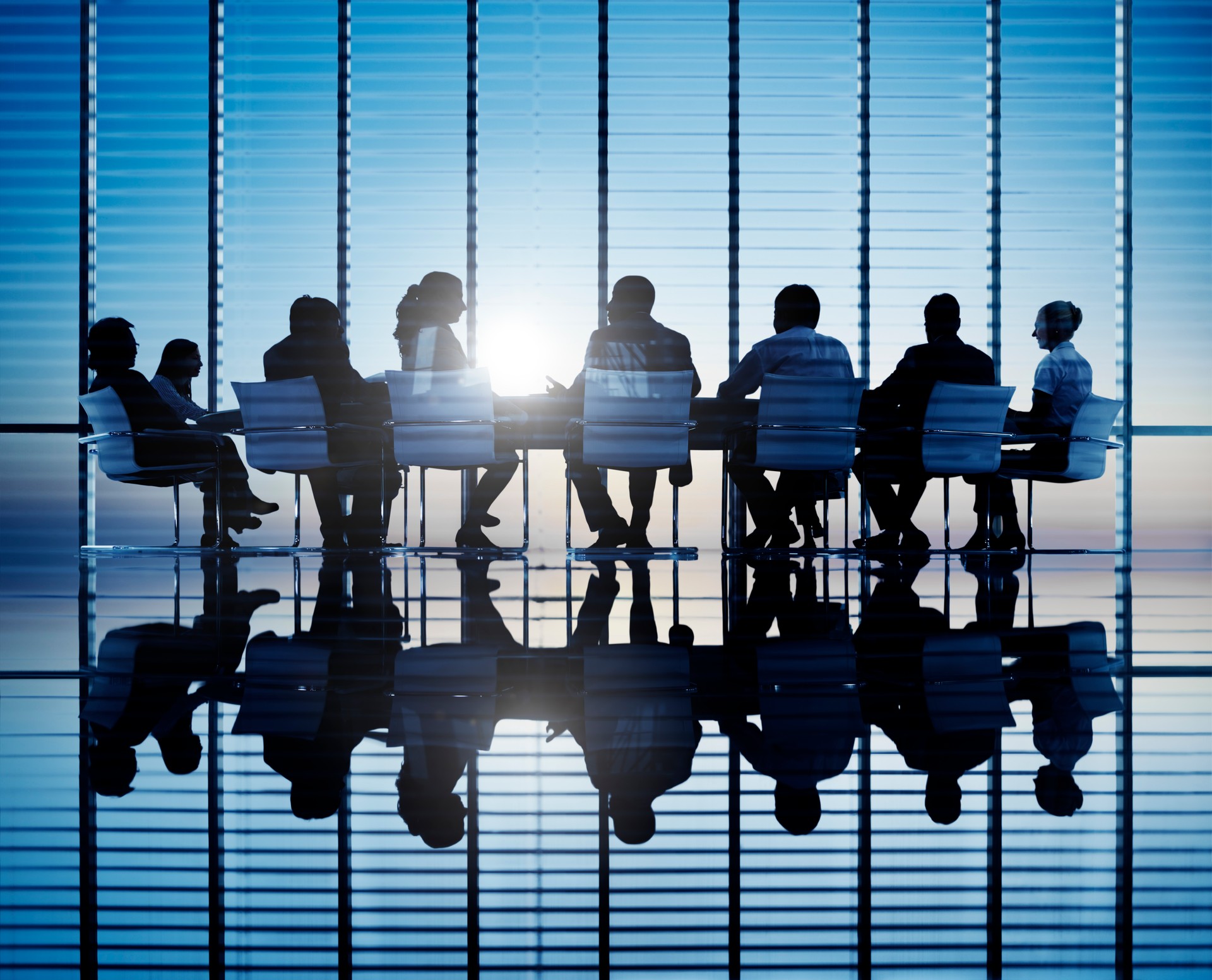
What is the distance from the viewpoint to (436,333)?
2949 mm

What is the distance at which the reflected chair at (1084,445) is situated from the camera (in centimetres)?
321

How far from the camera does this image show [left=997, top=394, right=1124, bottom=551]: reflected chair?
321 centimetres

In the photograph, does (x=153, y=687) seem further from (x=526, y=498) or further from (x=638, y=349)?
(x=526, y=498)

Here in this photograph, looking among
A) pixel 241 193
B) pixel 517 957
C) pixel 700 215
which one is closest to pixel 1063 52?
pixel 700 215

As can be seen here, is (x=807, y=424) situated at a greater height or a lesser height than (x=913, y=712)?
greater

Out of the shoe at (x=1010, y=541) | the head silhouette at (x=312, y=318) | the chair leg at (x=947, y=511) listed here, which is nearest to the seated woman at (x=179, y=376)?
the head silhouette at (x=312, y=318)

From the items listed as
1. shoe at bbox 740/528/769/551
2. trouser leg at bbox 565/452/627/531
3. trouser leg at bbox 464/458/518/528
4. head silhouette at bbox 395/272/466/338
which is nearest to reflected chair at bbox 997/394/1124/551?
shoe at bbox 740/528/769/551

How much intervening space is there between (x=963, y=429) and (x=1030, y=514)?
633 mm

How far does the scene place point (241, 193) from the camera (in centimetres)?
439

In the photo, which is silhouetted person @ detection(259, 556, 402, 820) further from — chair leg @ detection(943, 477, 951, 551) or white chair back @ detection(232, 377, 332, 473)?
chair leg @ detection(943, 477, 951, 551)

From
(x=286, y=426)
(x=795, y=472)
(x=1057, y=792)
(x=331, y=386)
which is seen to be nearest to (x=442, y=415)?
(x=331, y=386)

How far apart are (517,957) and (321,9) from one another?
493cm

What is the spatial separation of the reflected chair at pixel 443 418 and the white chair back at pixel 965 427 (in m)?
1.48

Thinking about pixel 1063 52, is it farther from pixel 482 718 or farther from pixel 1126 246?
pixel 482 718
